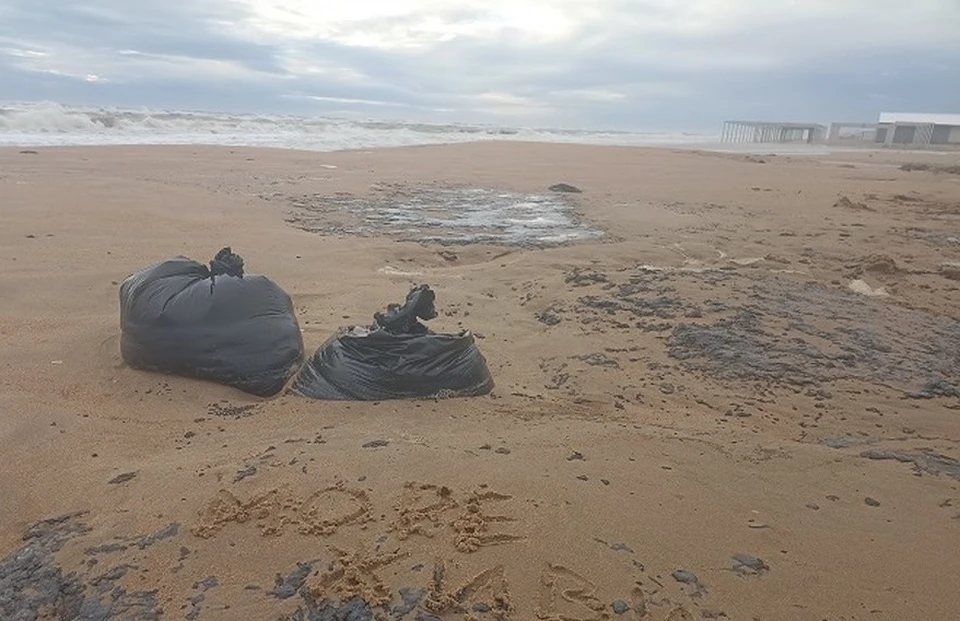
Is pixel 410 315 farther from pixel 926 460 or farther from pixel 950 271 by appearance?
pixel 950 271

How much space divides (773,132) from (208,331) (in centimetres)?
5469

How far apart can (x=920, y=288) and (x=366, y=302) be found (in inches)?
168

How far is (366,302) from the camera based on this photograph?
4.78 m

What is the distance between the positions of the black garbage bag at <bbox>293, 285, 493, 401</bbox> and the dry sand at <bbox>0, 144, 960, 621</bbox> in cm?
13

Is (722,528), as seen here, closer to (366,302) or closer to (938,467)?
(938,467)

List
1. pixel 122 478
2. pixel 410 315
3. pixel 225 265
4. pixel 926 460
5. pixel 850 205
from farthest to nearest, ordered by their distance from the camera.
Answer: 1. pixel 850 205
2. pixel 225 265
3. pixel 410 315
4. pixel 926 460
5. pixel 122 478

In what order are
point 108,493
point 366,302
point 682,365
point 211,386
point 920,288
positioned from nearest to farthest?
1. point 108,493
2. point 211,386
3. point 682,365
4. point 366,302
5. point 920,288

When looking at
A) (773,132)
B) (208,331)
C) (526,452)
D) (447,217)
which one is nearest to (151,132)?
(447,217)

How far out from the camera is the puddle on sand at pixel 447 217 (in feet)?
23.8

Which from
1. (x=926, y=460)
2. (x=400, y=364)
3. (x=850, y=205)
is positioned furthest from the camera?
(x=850, y=205)

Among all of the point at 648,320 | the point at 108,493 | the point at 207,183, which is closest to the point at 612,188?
the point at 207,183

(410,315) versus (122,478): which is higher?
(410,315)

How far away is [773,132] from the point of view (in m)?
51.0

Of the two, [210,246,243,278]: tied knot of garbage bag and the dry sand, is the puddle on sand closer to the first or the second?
the dry sand
